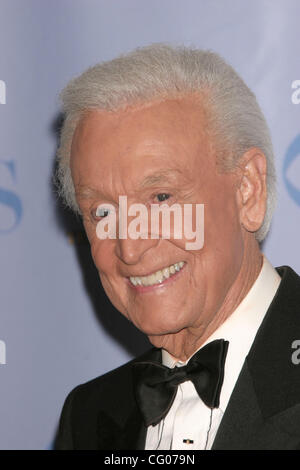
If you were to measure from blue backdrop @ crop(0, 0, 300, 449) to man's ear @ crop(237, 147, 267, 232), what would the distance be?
57cm

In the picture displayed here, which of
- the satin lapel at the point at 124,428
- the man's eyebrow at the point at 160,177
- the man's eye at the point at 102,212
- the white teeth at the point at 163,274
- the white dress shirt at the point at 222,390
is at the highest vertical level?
the man's eyebrow at the point at 160,177

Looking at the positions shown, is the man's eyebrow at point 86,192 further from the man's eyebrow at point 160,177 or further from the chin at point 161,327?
the chin at point 161,327

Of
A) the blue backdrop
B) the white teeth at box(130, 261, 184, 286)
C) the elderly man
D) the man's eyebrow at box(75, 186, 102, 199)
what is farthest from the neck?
the blue backdrop

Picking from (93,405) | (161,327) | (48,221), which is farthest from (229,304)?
(48,221)

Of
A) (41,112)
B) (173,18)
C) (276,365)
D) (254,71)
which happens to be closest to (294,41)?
(254,71)

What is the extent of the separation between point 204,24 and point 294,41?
0.28m

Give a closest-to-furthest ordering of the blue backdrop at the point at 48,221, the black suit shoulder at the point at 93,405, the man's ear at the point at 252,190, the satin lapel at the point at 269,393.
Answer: the satin lapel at the point at 269,393 < the man's ear at the point at 252,190 < the black suit shoulder at the point at 93,405 < the blue backdrop at the point at 48,221

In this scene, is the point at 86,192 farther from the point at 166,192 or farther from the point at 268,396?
the point at 268,396

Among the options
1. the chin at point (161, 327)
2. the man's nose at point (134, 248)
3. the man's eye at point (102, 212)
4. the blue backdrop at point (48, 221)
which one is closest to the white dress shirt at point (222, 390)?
the chin at point (161, 327)

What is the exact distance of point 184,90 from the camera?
1.92 m

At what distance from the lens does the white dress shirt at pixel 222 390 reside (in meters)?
1.93

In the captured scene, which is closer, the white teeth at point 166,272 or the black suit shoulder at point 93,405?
the white teeth at point 166,272

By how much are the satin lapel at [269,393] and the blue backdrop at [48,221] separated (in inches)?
26.3

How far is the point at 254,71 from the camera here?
2.55m
